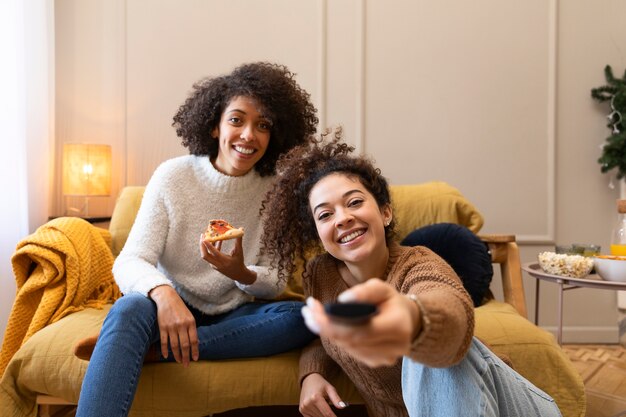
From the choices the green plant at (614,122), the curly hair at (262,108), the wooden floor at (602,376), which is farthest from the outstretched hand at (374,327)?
the green plant at (614,122)

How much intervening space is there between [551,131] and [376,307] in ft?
8.39

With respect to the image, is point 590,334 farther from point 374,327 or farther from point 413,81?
point 374,327

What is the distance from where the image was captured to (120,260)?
1419 millimetres

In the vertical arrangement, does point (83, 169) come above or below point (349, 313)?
above

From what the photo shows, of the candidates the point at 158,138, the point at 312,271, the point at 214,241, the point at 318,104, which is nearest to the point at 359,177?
the point at 312,271

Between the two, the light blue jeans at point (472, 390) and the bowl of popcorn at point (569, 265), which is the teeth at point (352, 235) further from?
the bowl of popcorn at point (569, 265)

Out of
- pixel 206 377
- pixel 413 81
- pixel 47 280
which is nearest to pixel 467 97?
pixel 413 81

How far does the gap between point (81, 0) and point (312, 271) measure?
216 cm

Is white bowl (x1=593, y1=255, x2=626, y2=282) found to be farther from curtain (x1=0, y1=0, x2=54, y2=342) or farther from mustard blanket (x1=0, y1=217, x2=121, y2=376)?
curtain (x1=0, y1=0, x2=54, y2=342)

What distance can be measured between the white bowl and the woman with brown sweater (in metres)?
0.72

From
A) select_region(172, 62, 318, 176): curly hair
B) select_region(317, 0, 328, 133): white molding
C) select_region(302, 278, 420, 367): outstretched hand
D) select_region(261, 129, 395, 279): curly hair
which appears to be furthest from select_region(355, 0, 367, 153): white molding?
select_region(302, 278, 420, 367): outstretched hand

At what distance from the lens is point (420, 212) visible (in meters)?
2.06

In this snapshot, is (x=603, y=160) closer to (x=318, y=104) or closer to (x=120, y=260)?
(x=318, y=104)

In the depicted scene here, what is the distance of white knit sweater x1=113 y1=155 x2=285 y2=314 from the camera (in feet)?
4.80
